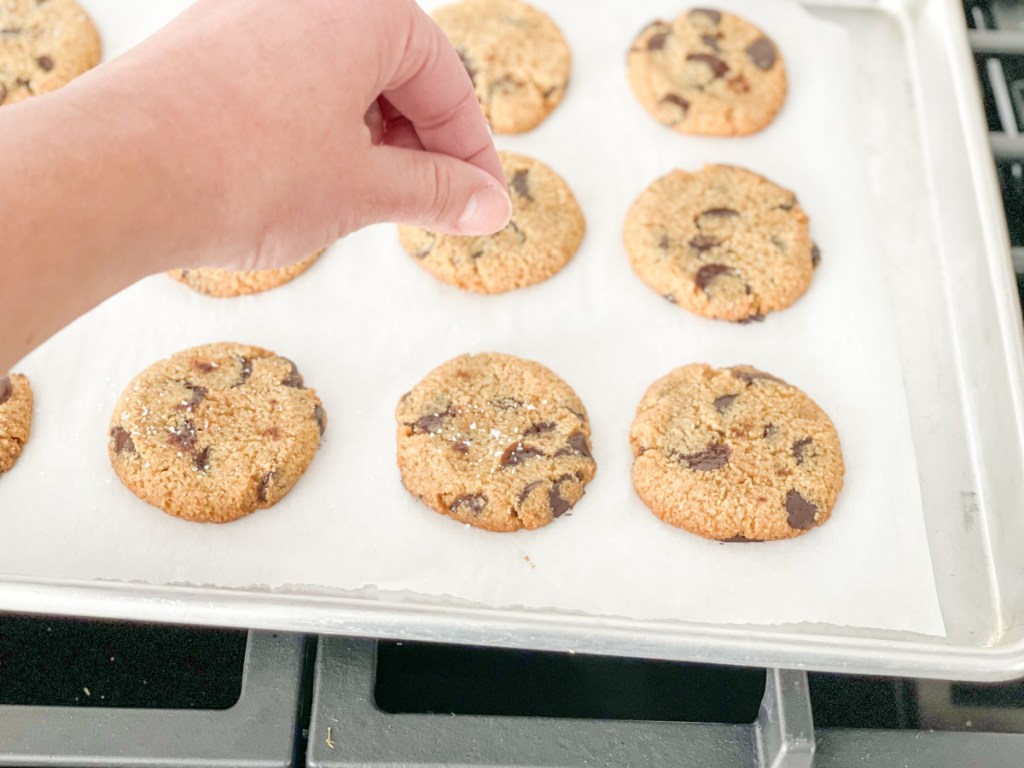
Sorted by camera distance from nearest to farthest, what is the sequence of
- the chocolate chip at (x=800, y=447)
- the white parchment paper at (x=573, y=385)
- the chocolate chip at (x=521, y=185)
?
the white parchment paper at (x=573, y=385) → the chocolate chip at (x=800, y=447) → the chocolate chip at (x=521, y=185)

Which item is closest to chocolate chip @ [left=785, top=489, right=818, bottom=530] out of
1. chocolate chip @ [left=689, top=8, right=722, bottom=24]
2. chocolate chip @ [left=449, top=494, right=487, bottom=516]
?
chocolate chip @ [left=449, top=494, right=487, bottom=516]

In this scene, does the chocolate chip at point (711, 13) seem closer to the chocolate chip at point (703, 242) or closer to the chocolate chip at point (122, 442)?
the chocolate chip at point (703, 242)

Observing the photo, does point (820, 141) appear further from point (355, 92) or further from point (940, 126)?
point (355, 92)

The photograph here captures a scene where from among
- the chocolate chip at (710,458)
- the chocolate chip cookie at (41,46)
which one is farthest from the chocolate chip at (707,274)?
the chocolate chip cookie at (41,46)

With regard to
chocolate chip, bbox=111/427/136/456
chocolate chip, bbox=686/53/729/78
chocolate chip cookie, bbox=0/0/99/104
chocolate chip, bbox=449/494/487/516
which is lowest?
chocolate chip, bbox=449/494/487/516

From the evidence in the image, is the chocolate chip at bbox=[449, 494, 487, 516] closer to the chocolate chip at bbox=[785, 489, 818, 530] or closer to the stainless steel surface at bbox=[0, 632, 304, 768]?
the stainless steel surface at bbox=[0, 632, 304, 768]

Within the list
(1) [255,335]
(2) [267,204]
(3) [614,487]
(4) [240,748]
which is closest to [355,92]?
(2) [267,204]

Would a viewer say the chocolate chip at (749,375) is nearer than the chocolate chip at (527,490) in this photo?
No
